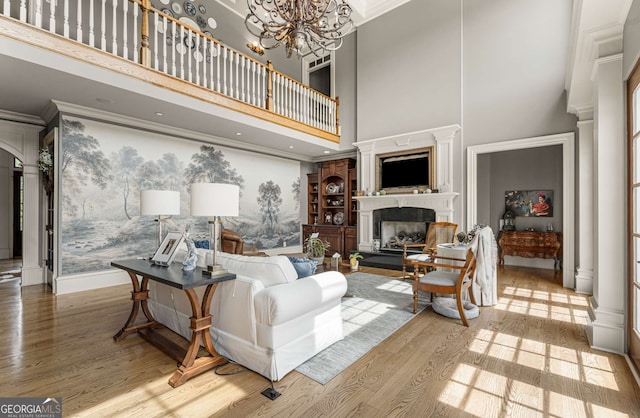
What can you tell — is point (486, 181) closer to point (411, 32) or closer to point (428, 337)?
point (411, 32)

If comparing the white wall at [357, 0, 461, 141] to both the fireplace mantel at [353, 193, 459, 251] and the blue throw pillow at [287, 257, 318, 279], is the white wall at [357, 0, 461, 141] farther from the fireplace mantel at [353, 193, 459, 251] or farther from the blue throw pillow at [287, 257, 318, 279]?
the blue throw pillow at [287, 257, 318, 279]

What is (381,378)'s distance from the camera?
7.14ft

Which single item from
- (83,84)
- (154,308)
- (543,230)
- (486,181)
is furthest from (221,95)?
(543,230)

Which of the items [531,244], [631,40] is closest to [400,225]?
[531,244]

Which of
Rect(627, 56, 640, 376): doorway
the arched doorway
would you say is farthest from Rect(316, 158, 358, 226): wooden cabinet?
the arched doorway

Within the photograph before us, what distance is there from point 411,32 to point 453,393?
681 cm

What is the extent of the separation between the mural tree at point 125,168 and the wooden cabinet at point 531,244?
7407mm

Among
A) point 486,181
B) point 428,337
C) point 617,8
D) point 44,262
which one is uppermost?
point 617,8

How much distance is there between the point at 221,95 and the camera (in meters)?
4.85

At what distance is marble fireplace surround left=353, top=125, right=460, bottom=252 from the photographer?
5871 millimetres

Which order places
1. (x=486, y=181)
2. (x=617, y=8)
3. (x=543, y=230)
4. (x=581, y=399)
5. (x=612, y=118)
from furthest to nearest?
1. (x=486, y=181)
2. (x=543, y=230)
3. (x=612, y=118)
4. (x=617, y=8)
5. (x=581, y=399)

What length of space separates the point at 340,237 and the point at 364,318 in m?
4.28

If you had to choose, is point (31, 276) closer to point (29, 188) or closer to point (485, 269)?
point (29, 188)

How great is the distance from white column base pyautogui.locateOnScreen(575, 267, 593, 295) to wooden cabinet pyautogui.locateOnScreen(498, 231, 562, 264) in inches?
72.3
